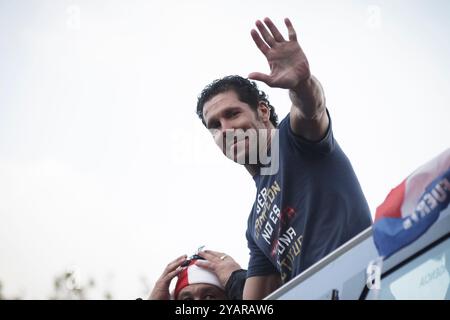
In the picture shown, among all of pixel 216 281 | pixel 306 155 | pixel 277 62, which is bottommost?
pixel 216 281

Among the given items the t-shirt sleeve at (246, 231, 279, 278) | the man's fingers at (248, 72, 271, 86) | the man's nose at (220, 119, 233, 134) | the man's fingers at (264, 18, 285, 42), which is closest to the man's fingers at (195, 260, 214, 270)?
the t-shirt sleeve at (246, 231, 279, 278)

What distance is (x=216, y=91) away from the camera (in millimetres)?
4258

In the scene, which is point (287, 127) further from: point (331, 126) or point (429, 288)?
point (429, 288)

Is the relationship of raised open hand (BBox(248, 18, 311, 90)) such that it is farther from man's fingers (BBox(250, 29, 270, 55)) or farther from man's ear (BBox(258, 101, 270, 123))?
man's ear (BBox(258, 101, 270, 123))

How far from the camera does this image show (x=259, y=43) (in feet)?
10.8

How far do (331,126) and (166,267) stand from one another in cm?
147

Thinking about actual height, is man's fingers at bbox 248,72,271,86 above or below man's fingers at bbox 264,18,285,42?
below

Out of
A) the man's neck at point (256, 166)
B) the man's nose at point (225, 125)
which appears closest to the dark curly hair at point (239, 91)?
the man's nose at point (225, 125)

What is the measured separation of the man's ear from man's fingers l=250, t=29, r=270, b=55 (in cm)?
87

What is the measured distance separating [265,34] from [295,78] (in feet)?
0.99

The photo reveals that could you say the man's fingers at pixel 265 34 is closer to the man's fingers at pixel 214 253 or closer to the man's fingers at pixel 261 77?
the man's fingers at pixel 261 77

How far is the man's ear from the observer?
4.13 meters
